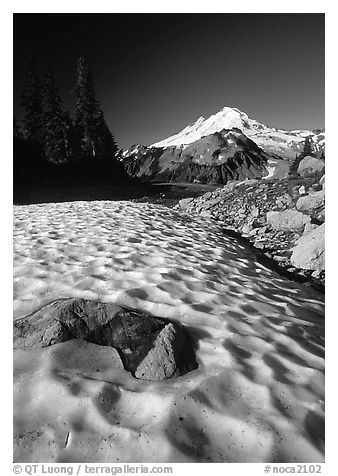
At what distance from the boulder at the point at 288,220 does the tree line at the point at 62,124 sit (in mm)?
30036

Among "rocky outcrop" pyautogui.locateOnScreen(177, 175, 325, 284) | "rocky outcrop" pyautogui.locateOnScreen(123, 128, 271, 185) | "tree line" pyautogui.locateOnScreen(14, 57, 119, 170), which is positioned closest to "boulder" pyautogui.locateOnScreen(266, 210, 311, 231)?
"rocky outcrop" pyautogui.locateOnScreen(177, 175, 325, 284)

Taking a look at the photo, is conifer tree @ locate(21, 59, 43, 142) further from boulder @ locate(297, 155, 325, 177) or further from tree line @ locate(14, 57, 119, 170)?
boulder @ locate(297, 155, 325, 177)

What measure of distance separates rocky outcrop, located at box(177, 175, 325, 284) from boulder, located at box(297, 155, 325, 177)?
4.45 ft

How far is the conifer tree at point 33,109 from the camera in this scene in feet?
114

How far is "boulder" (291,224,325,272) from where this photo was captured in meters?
6.12

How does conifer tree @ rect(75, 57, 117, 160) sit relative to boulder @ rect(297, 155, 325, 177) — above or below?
above

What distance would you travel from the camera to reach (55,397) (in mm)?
2328

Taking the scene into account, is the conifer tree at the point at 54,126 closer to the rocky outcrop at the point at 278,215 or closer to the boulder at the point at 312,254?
the rocky outcrop at the point at 278,215

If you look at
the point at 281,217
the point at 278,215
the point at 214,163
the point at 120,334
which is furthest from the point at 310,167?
the point at 214,163

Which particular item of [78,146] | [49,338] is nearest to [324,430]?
[49,338]

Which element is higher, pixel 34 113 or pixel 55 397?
pixel 34 113

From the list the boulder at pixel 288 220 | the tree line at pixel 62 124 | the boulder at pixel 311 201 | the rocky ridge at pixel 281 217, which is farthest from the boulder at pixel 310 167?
the tree line at pixel 62 124

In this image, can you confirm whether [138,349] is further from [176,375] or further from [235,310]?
[235,310]
